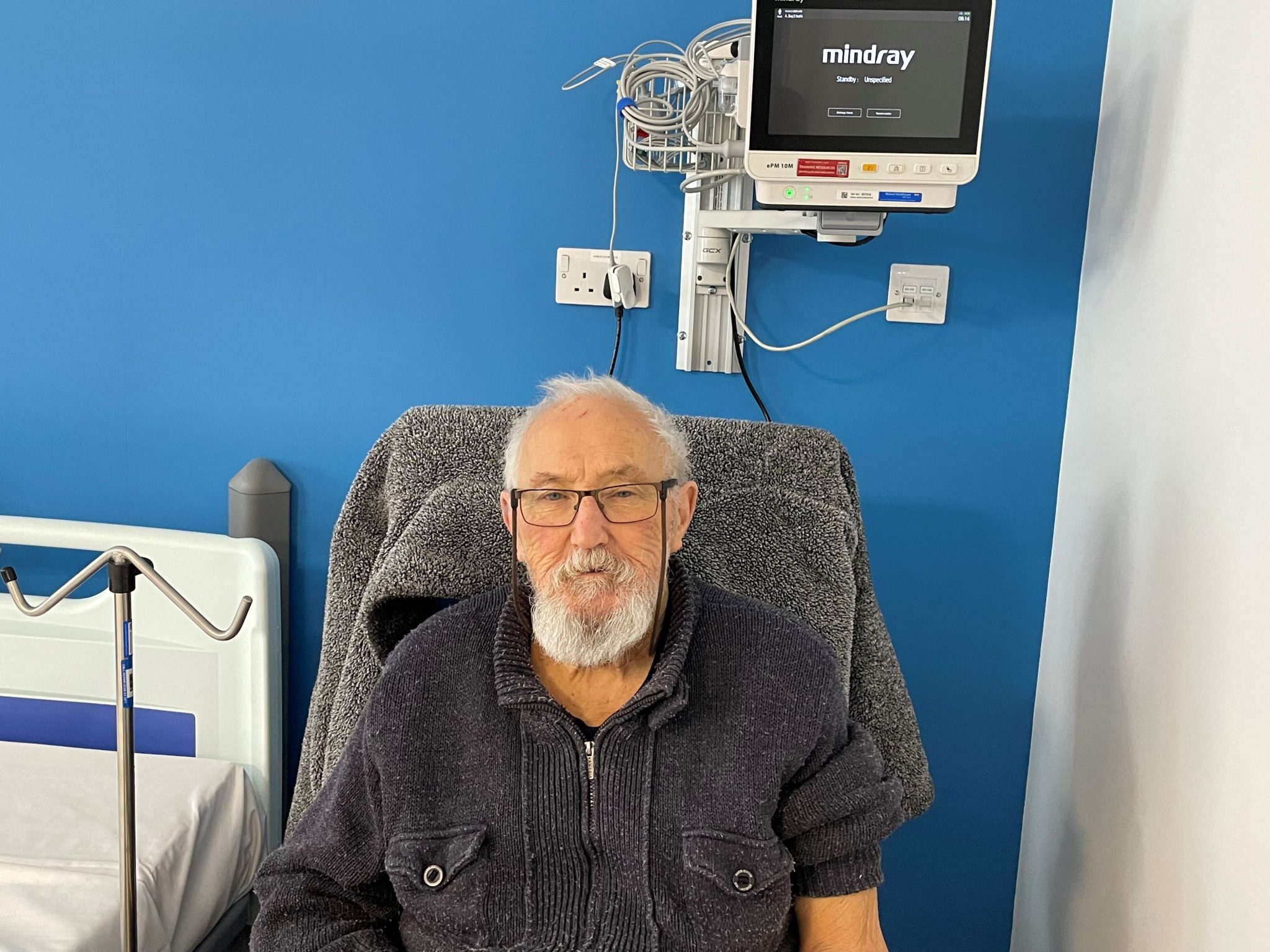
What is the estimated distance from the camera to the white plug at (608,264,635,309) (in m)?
1.80

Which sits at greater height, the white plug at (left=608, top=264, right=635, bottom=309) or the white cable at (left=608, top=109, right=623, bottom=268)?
the white cable at (left=608, top=109, right=623, bottom=268)

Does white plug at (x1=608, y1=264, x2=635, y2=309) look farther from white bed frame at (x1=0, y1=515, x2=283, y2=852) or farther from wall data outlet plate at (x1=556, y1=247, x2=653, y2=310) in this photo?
white bed frame at (x1=0, y1=515, x2=283, y2=852)

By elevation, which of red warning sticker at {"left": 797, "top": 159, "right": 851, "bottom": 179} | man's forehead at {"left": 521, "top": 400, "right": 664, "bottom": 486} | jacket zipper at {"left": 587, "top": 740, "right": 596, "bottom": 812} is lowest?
jacket zipper at {"left": 587, "top": 740, "right": 596, "bottom": 812}

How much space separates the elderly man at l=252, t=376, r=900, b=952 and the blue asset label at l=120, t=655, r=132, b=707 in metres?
0.27

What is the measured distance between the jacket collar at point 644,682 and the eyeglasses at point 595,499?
0.37ft

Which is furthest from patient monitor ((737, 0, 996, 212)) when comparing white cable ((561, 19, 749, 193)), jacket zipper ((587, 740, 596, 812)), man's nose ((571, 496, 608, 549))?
jacket zipper ((587, 740, 596, 812))

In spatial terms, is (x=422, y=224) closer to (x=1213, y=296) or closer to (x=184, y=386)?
(x=184, y=386)

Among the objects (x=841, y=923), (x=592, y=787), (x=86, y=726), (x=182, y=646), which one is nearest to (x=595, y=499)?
(x=592, y=787)

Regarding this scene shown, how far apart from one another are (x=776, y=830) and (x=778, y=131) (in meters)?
0.91

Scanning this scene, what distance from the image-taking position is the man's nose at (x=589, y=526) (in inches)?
47.3

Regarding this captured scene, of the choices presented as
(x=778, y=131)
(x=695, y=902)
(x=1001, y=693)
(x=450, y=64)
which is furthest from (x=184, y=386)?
(x=1001, y=693)

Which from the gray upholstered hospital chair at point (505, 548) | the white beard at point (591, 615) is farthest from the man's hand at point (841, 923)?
the white beard at point (591, 615)

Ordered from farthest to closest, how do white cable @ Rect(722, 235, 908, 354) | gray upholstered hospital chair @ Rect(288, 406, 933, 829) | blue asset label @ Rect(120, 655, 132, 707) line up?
white cable @ Rect(722, 235, 908, 354) → gray upholstered hospital chair @ Rect(288, 406, 933, 829) → blue asset label @ Rect(120, 655, 132, 707)

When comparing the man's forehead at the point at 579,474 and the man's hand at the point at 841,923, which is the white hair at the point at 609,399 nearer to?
the man's forehead at the point at 579,474
